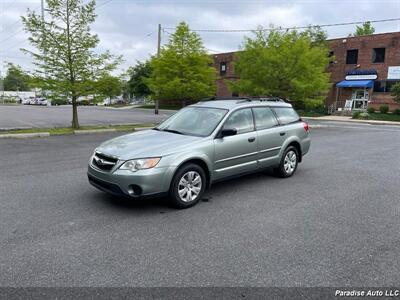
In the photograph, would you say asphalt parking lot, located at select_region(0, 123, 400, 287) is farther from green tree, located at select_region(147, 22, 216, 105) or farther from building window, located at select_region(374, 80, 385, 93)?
building window, located at select_region(374, 80, 385, 93)

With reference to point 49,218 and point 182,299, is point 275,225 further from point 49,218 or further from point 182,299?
point 49,218

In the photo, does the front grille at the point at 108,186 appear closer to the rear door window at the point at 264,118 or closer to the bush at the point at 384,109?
the rear door window at the point at 264,118

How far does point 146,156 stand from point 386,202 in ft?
13.1

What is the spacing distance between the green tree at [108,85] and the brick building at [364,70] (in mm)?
19690

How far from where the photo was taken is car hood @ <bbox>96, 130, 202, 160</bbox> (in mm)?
4715

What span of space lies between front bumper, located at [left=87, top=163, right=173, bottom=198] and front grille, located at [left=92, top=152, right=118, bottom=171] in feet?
0.37

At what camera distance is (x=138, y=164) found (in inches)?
181

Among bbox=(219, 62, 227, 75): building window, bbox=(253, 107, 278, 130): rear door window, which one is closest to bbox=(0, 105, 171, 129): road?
bbox=(253, 107, 278, 130): rear door window

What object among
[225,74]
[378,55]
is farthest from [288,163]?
[225,74]

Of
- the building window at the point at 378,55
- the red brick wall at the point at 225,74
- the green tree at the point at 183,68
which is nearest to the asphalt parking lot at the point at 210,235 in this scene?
the green tree at the point at 183,68

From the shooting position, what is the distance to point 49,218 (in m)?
4.54

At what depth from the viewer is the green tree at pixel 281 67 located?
19.8 meters

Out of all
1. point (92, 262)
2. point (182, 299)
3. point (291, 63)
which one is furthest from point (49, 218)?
point (291, 63)

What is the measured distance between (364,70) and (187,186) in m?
34.5
